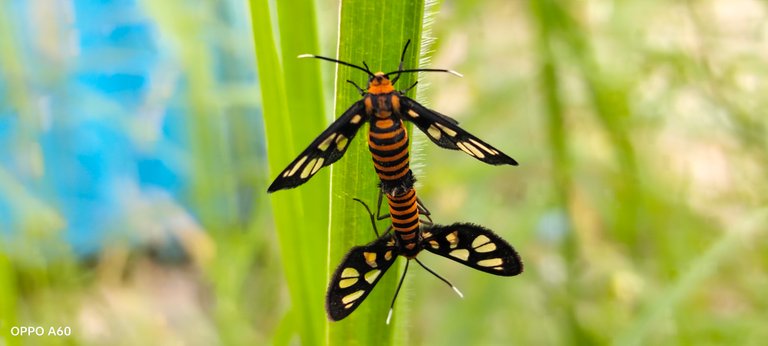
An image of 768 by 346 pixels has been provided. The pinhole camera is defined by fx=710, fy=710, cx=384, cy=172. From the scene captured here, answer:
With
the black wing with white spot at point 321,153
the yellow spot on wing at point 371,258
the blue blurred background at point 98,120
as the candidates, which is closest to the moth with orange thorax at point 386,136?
the black wing with white spot at point 321,153

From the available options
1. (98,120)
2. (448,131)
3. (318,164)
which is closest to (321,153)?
(318,164)

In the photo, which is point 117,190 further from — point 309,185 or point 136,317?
point 309,185

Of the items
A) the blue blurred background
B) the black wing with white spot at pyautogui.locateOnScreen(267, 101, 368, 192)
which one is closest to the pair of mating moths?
the black wing with white spot at pyautogui.locateOnScreen(267, 101, 368, 192)

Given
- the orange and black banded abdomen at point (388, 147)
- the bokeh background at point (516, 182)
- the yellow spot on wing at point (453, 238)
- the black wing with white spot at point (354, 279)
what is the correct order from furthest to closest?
the bokeh background at point (516, 182) → the yellow spot on wing at point (453, 238) → the orange and black banded abdomen at point (388, 147) → the black wing with white spot at point (354, 279)

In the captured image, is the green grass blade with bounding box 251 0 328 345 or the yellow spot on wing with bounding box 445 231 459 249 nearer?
the green grass blade with bounding box 251 0 328 345

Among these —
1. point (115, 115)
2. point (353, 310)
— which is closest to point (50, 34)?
point (115, 115)

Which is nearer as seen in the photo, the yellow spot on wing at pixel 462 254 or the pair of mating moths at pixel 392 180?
the pair of mating moths at pixel 392 180

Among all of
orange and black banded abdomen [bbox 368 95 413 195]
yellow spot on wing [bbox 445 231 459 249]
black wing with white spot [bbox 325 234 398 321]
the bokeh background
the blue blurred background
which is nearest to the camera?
black wing with white spot [bbox 325 234 398 321]

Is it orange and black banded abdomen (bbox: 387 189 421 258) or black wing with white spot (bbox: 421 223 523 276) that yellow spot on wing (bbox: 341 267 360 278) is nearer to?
orange and black banded abdomen (bbox: 387 189 421 258)

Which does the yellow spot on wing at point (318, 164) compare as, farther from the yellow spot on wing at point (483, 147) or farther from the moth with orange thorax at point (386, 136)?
the yellow spot on wing at point (483, 147)
